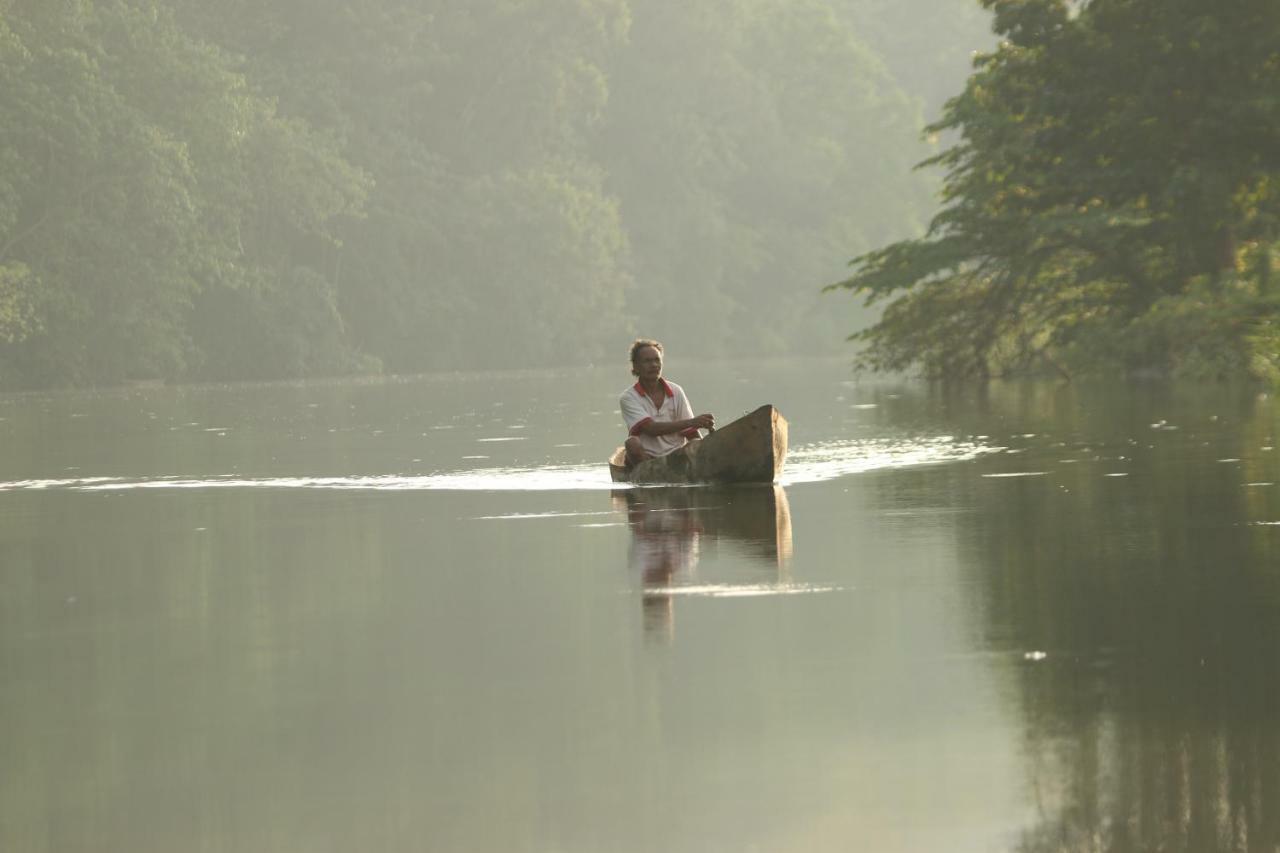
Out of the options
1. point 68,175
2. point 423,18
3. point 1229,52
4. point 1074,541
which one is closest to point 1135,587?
point 1074,541

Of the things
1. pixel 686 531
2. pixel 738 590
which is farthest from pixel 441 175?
pixel 738 590

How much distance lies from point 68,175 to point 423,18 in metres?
26.3

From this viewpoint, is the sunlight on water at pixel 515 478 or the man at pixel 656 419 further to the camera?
the sunlight on water at pixel 515 478

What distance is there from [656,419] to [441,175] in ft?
250

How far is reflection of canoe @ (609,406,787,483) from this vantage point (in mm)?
20156

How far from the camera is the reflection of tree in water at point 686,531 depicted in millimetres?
12383

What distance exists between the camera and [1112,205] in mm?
42719

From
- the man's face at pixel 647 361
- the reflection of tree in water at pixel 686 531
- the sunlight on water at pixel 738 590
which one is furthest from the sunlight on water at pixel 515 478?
the sunlight on water at pixel 738 590

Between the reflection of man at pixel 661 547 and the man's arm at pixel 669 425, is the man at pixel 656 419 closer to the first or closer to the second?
the man's arm at pixel 669 425

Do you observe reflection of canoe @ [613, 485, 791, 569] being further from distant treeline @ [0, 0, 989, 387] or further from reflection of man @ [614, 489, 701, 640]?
distant treeline @ [0, 0, 989, 387]

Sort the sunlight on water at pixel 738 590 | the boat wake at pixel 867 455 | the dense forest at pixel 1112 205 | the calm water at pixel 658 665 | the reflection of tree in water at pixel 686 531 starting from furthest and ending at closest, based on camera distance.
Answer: the dense forest at pixel 1112 205 → the boat wake at pixel 867 455 → the reflection of tree in water at pixel 686 531 → the sunlight on water at pixel 738 590 → the calm water at pixel 658 665

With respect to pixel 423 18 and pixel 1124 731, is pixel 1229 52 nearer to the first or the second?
pixel 1124 731

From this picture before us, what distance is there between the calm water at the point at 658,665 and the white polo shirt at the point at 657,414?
0.60 metres

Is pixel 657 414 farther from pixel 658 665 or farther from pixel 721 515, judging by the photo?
Answer: pixel 658 665
